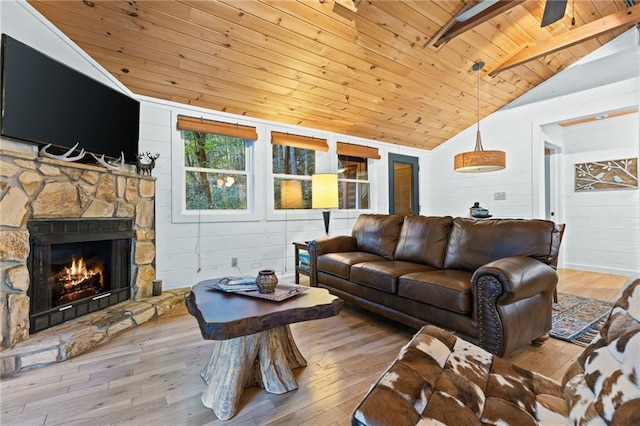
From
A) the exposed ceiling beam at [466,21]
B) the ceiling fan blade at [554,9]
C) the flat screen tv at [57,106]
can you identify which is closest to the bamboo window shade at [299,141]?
the flat screen tv at [57,106]

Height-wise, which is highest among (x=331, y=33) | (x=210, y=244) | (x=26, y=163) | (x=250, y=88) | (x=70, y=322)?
(x=331, y=33)

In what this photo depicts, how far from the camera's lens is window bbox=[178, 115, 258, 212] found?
3.57m

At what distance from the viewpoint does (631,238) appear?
4422 mm

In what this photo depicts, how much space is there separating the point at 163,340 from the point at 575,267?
6025 mm

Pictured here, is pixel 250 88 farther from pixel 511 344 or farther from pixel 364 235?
pixel 511 344

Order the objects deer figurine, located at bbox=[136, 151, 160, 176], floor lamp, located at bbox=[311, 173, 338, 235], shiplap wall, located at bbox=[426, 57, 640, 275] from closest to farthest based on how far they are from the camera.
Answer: deer figurine, located at bbox=[136, 151, 160, 176]
floor lamp, located at bbox=[311, 173, 338, 235]
shiplap wall, located at bbox=[426, 57, 640, 275]

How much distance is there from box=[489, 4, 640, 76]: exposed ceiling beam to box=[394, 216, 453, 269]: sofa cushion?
7.96 feet

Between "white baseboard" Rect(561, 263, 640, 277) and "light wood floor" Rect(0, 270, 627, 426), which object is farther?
"white baseboard" Rect(561, 263, 640, 277)

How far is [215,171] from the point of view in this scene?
3.77 meters

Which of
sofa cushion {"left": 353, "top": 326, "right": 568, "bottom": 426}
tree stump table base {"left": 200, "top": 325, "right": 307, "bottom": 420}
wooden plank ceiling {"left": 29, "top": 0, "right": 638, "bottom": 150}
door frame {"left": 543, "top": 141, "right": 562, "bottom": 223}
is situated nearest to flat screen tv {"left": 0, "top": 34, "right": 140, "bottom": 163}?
wooden plank ceiling {"left": 29, "top": 0, "right": 638, "bottom": 150}

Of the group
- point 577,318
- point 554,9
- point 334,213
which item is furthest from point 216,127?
point 577,318

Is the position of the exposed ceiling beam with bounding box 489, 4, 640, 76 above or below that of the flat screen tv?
above

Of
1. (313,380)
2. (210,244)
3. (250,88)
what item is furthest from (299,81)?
(313,380)

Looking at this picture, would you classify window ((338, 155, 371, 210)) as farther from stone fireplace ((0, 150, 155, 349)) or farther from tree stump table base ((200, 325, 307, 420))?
tree stump table base ((200, 325, 307, 420))
